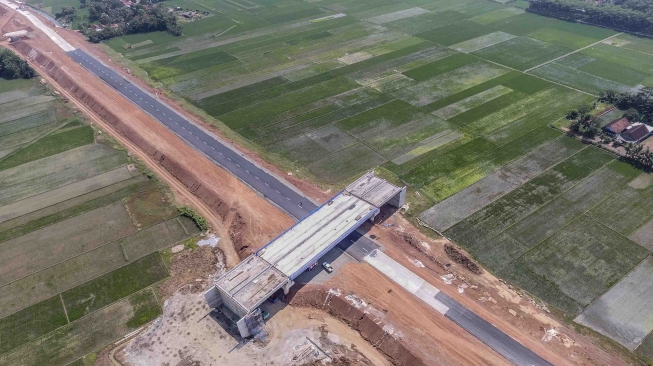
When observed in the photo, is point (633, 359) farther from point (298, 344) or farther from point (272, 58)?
point (272, 58)

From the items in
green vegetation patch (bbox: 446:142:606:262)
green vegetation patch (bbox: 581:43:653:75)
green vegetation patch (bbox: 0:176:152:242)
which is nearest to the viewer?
green vegetation patch (bbox: 446:142:606:262)

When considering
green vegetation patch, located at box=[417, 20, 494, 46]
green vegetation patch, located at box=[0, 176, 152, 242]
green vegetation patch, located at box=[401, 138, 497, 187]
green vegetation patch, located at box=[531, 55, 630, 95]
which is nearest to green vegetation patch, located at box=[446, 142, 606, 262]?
green vegetation patch, located at box=[401, 138, 497, 187]

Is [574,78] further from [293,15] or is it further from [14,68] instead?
[14,68]

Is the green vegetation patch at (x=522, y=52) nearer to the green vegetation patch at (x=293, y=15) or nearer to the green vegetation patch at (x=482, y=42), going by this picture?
the green vegetation patch at (x=482, y=42)

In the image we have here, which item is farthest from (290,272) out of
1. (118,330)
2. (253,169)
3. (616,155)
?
(616,155)

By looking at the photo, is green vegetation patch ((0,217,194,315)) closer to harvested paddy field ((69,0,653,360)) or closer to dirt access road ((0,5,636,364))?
dirt access road ((0,5,636,364))

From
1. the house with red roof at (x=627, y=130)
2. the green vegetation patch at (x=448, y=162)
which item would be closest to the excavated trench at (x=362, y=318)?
the green vegetation patch at (x=448, y=162)
